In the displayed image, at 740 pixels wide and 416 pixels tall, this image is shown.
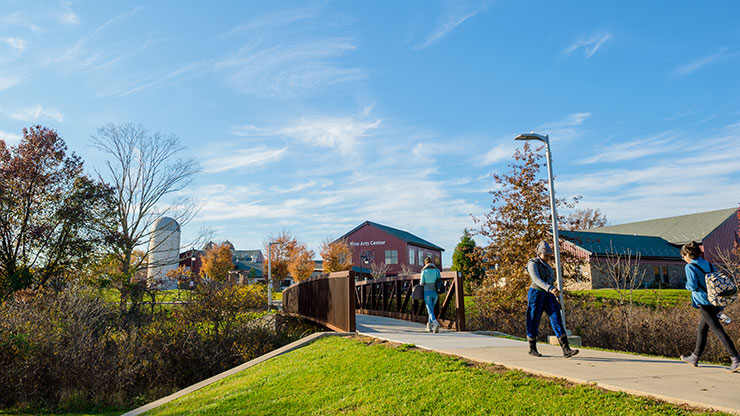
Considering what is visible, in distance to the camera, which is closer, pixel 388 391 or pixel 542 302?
pixel 388 391

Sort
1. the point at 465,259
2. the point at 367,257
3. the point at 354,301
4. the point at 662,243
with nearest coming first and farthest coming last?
1. the point at 354,301
2. the point at 465,259
3. the point at 662,243
4. the point at 367,257

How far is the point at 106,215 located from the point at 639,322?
21.3m

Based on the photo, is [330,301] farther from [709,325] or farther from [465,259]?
[465,259]

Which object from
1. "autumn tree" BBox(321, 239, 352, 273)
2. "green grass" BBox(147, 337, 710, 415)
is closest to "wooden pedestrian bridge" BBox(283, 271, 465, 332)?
"green grass" BBox(147, 337, 710, 415)

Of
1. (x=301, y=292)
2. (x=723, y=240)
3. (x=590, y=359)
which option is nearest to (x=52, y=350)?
(x=301, y=292)

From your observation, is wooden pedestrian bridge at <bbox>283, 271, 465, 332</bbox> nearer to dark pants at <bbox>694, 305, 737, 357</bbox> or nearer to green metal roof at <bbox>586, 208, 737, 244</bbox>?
dark pants at <bbox>694, 305, 737, 357</bbox>

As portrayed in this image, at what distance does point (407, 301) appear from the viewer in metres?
15.8

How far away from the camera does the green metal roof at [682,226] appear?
41.3 m

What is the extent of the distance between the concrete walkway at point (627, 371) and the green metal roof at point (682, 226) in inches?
1529

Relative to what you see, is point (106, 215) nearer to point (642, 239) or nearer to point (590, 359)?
point (590, 359)

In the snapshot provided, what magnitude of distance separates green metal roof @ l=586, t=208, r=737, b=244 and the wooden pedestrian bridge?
32.2 meters

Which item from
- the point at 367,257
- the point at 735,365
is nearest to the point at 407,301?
the point at 735,365

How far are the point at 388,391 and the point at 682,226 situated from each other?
4648cm

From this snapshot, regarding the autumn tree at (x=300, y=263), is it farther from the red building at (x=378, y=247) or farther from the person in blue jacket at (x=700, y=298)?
the person in blue jacket at (x=700, y=298)
